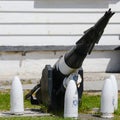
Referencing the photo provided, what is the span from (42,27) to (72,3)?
1.03 m

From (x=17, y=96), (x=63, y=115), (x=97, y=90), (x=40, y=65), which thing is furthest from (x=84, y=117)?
(x=40, y=65)

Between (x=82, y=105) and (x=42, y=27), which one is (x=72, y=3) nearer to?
(x=42, y=27)

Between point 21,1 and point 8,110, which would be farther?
point 21,1

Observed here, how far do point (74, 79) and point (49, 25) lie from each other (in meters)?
5.98

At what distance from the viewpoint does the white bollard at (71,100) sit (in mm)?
8742

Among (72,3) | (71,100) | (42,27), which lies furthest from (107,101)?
(72,3)

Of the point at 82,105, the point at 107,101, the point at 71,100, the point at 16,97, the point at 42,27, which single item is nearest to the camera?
Result: the point at 71,100

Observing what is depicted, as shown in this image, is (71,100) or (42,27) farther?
(42,27)

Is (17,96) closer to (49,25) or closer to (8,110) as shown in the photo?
(8,110)

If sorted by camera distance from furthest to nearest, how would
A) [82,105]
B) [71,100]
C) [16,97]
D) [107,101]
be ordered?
[82,105], [16,97], [107,101], [71,100]

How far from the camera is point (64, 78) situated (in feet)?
30.9

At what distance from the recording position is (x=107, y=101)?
9.03m

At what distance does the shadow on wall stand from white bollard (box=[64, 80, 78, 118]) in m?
6.55

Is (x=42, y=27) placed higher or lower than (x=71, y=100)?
higher
